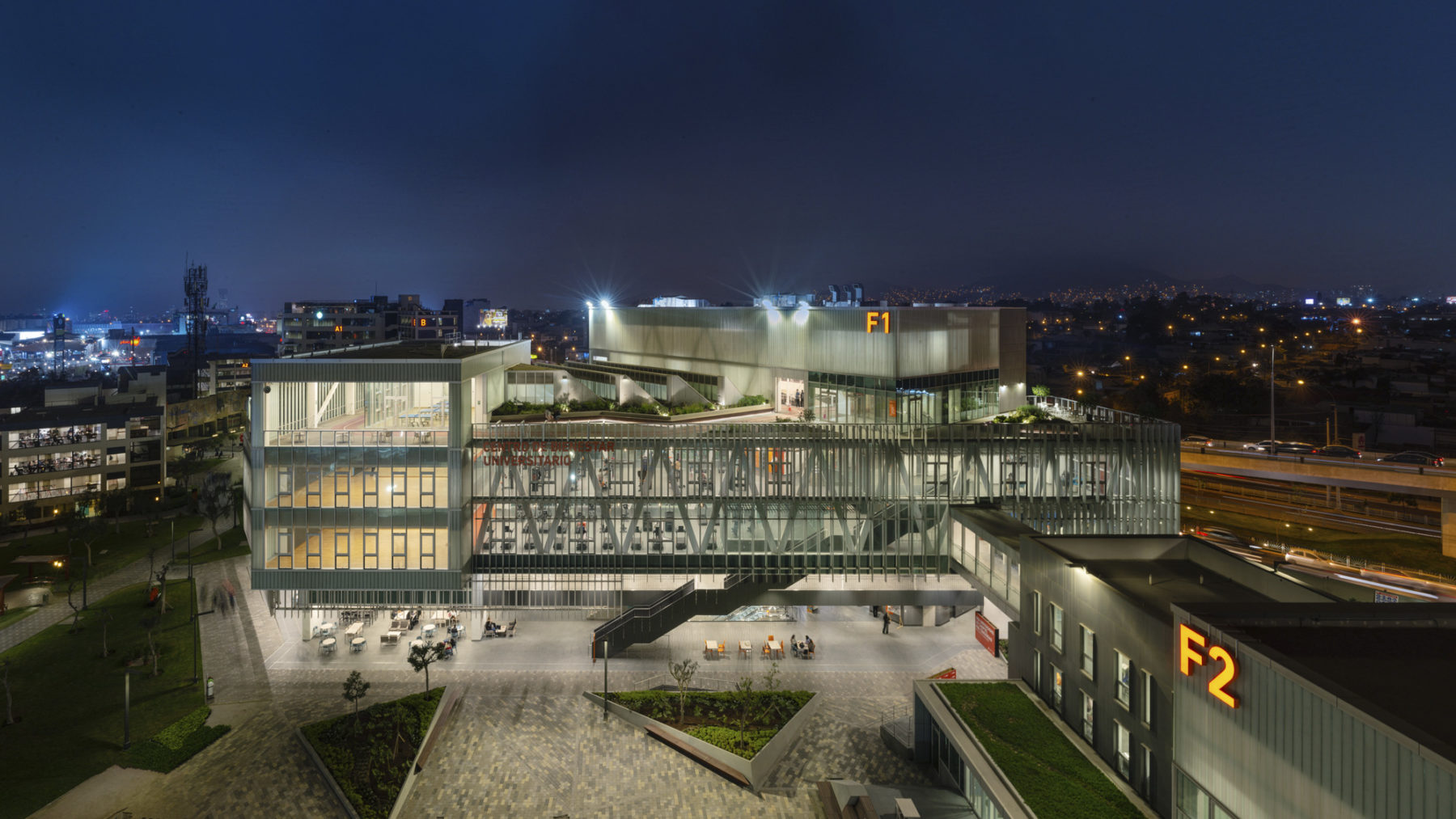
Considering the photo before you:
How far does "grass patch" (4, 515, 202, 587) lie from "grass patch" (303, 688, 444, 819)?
34461 millimetres

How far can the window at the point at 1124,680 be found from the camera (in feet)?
64.6

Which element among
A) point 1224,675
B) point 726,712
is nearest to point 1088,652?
point 1224,675

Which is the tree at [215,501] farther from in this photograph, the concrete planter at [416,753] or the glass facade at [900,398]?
the glass facade at [900,398]

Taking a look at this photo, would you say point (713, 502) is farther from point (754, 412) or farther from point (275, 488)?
point (275, 488)

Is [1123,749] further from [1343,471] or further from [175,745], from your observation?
[1343,471]

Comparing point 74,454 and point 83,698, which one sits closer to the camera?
point 83,698

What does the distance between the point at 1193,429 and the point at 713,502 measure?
2638 inches

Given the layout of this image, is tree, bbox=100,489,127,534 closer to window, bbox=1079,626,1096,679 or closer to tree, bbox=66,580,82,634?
tree, bbox=66,580,82,634

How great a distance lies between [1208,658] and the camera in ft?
47.8

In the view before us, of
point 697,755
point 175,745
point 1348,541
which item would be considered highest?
point 1348,541

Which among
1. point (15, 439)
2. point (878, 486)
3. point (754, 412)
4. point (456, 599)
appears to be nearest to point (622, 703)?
Result: point (456, 599)

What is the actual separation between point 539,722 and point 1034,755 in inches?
792

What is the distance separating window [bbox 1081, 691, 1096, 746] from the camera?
21.7m

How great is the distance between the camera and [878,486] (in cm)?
3516
